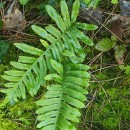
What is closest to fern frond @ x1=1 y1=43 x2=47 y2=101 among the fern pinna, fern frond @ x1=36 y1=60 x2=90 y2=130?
the fern pinna

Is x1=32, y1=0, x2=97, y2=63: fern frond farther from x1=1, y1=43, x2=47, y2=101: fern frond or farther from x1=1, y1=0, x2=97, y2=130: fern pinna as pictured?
x1=1, y1=43, x2=47, y2=101: fern frond

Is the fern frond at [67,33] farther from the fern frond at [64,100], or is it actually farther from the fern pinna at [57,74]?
the fern frond at [64,100]

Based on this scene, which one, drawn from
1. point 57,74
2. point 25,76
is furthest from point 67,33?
point 25,76

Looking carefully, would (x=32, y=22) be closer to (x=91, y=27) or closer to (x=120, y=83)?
(x=91, y=27)

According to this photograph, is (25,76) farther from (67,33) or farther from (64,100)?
(67,33)

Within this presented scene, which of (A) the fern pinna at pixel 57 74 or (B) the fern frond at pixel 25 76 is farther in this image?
(B) the fern frond at pixel 25 76

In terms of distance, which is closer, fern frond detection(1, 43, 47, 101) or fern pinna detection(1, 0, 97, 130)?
fern pinna detection(1, 0, 97, 130)

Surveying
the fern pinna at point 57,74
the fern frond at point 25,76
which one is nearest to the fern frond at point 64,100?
the fern pinna at point 57,74

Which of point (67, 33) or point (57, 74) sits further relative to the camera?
point (67, 33)
